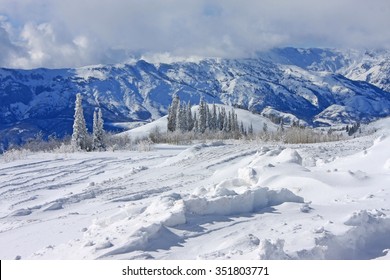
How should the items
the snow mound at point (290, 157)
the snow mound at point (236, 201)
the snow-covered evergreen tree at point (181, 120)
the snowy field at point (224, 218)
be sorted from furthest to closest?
the snow-covered evergreen tree at point (181, 120), the snow mound at point (290, 157), the snow mound at point (236, 201), the snowy field at point (224, 218)

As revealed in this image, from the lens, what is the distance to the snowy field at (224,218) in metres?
10.4

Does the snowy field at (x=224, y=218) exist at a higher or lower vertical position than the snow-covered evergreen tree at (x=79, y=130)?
lower

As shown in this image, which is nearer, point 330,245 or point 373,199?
point 330,245

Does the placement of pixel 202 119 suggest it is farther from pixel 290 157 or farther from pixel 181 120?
pixel 290 157

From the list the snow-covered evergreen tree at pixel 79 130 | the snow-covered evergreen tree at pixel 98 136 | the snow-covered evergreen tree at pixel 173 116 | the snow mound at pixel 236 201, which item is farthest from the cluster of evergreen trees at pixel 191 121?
the snow mound at pixel 236 201

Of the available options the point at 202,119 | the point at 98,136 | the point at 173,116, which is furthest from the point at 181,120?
the point at 98,136

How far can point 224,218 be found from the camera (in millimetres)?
12773

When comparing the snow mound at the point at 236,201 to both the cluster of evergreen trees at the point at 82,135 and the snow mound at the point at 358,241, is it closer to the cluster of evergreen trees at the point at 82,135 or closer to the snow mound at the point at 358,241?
the snow mound at the point at 358,241

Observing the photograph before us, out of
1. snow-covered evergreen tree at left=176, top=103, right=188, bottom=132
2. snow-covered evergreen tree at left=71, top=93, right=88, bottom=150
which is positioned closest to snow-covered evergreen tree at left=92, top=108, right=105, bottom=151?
snow-covered evergreen tree at left=71, top=93, right=88, bottom=150

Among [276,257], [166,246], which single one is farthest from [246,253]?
[166,246]

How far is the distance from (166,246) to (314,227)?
3.46 metres

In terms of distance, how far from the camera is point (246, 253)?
31.7 feet

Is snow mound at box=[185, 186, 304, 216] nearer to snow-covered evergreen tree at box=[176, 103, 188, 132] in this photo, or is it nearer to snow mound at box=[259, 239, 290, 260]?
snow mound at box=[259, 239, 290, 260]

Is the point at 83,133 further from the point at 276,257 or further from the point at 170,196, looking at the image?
the point at 276,257
